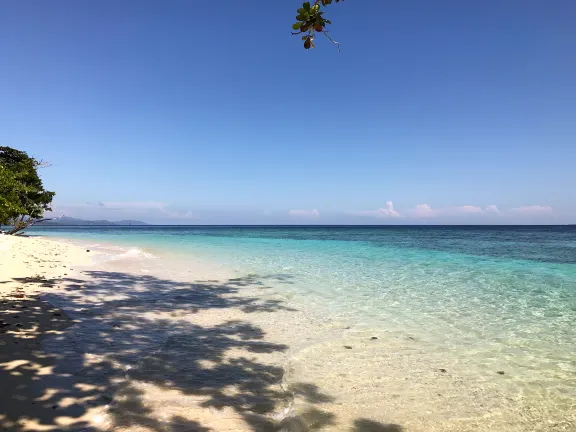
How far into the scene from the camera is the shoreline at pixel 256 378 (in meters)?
4.14

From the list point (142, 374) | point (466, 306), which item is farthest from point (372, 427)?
point (466, 306)

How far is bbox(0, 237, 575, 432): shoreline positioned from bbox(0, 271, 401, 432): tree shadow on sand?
0.08 feet

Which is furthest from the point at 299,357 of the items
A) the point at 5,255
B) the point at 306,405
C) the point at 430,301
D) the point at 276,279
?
the point at 5,255

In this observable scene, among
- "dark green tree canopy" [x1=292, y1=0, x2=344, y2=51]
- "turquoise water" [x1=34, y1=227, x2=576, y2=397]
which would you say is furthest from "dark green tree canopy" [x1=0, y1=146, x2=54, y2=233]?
"dark green tree canopy" [x1=292, y1=0, x2=344, y2=51]

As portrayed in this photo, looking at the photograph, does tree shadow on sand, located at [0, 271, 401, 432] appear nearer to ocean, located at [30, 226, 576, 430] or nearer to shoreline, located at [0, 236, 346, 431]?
shoreline, located at [0, 236, 346, 431]

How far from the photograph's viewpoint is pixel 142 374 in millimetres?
5098

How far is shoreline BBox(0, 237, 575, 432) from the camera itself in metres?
4.14

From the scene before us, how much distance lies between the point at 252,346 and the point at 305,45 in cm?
550

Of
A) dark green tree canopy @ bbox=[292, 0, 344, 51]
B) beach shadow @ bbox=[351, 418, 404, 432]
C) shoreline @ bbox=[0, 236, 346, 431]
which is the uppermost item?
dark green tree canopy @ bbox=[292, 0, 344, 51]

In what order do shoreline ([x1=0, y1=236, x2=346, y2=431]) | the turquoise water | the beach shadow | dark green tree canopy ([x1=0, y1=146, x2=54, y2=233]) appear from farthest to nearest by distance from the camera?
1. dark green tree canopy ([x1=0, y1=146, x2=54, y2=233])
2. the turquoise water
3. the beach shadow
4. shoreline ([x1=0, y1=236, x2=346, y2=431])

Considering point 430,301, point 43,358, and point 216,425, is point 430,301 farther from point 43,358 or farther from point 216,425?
point 43,358

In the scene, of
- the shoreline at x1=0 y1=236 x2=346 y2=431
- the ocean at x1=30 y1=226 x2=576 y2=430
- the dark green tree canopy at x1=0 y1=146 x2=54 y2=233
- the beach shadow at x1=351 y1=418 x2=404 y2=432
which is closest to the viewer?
the shoreline at x1=0 y1=236 x2=346 y2=431

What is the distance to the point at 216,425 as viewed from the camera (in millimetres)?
3924

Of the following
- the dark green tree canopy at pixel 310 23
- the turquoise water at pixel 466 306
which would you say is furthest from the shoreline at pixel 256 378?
the dark green tree canopy at pixel 310 23
